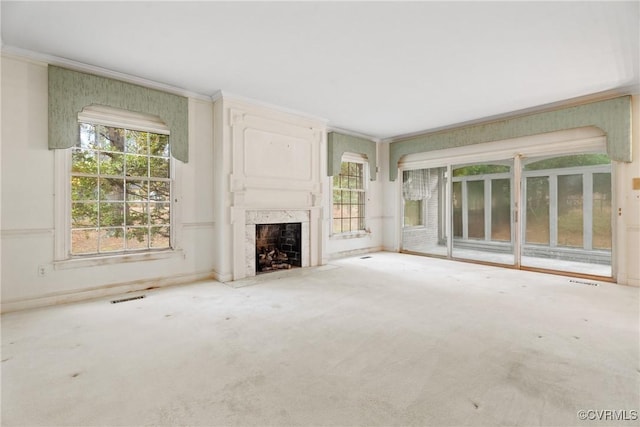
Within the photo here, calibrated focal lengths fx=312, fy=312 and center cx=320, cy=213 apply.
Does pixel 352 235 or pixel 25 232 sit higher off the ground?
pixel 25 232

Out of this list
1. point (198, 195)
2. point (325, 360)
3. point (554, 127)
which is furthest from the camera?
point (554, 127)

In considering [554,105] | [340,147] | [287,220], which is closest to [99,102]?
[287,220]

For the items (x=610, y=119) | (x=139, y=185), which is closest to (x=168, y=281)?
(x=139, y=185)

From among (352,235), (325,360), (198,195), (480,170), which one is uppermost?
(480,170)

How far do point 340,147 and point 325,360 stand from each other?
15.5 ft

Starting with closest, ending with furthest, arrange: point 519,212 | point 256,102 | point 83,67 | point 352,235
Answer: point 83,67
point 256,102
point 519,212
point 352,235

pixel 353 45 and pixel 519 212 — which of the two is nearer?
pixel 353 45

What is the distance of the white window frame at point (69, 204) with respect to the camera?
3.36 m

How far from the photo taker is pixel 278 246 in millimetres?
5508

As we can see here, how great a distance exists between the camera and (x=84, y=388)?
5.97ft

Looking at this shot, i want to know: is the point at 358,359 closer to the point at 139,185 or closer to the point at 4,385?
the point at 4,385

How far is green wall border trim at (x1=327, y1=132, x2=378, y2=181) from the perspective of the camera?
20.1 feet

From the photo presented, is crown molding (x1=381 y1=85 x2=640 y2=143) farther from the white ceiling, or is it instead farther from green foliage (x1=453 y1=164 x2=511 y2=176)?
green foliage (x1=453 y1=164 x2=511 y2=176)

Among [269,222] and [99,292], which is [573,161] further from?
[99,292]
